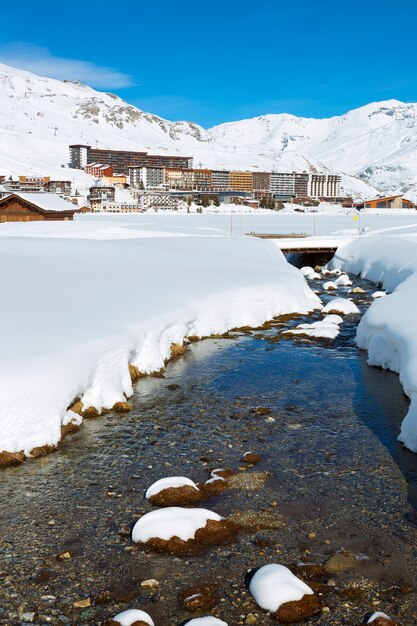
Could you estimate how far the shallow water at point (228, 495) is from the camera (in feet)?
23.5

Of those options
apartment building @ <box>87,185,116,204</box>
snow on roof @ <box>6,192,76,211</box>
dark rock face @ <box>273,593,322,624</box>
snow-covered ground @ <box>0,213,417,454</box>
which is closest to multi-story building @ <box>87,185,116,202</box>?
apartment building @ <box>87,185,116,204</box>

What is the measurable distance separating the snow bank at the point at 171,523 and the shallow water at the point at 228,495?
0.83ft

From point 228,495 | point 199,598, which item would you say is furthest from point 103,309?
point 199,598

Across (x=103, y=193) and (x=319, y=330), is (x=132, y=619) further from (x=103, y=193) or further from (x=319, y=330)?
(x=103, y=193)

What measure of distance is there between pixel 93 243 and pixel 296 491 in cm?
2687

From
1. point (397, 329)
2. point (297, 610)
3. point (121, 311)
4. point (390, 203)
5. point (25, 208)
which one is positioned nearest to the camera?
point (297, 610)

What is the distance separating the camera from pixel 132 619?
21.7 ft

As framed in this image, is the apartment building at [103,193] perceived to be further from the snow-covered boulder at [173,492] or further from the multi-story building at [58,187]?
the snow-covered boulder at [173,492]

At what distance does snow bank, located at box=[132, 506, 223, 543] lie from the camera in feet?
27.1

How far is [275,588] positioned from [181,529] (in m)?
1.76

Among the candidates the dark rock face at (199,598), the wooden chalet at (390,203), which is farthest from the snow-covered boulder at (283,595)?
the wooden chalet at (390,203)

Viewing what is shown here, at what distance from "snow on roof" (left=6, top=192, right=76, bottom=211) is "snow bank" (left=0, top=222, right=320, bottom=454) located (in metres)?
15.5

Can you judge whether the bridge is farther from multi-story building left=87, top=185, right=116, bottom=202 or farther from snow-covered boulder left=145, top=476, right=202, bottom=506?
multi-story building left=87, top=185, right=116, bottom=202

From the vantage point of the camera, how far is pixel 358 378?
51.1 ft
